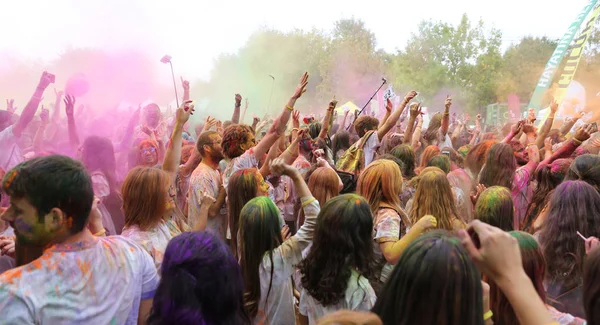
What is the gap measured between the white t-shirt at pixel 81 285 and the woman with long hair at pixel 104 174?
2.54 meters

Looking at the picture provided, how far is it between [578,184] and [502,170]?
1.58 metres

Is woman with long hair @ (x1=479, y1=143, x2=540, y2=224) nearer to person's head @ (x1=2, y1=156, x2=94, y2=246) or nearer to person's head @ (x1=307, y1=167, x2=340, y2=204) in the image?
person's head @ (x1=307, y1=167, x2=340, y2=204)

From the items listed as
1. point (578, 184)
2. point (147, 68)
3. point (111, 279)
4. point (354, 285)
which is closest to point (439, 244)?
point (354, 285)

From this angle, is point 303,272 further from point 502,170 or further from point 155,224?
point 502,170

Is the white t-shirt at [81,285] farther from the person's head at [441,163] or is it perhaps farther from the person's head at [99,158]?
the person's head at [441,163]

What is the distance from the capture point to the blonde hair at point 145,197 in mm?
3234

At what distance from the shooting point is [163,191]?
3281mm

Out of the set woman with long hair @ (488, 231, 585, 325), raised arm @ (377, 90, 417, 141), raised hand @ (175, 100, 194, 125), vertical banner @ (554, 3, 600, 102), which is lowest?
woman with long hair @ (488, 231, 585, 325)

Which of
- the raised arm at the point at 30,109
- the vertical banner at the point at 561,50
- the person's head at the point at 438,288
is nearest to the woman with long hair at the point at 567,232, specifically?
the person's head at the point at 438,288

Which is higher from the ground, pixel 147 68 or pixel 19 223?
pixel 147 68

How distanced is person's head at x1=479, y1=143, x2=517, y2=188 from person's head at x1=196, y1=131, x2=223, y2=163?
2722mm

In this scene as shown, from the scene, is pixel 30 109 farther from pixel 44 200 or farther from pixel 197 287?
pixel 197 287

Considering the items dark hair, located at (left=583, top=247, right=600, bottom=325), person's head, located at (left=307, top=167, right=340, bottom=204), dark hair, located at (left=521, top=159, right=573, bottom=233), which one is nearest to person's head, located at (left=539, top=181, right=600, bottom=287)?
dark hair, located at (left=521, top=159, right=573, bottom=233)

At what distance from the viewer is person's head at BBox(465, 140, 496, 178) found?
18.7ft
